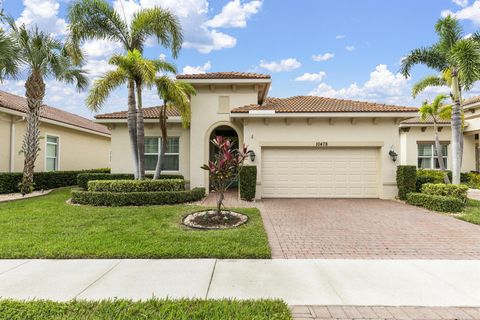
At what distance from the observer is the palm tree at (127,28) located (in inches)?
427

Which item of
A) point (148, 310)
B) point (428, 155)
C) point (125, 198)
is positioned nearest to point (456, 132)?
point (428, 155)

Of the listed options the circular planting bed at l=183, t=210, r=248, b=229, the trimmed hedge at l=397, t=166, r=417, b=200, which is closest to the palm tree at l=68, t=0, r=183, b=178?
the circular planting bed at l=183, t=210, r=248, b=229

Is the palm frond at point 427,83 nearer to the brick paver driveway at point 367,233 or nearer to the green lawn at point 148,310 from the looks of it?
the brick paver driveway at point 367,233

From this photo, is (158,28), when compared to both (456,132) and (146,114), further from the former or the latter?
(456,132)

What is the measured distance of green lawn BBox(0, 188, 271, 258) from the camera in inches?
199

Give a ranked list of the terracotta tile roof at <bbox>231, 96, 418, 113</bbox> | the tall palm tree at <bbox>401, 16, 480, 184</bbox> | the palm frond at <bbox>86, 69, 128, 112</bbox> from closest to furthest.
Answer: the tall palm tree at <bbox>401, 16, 480, 184</bbox> < the palm frond at <bbox>86, 69, 128, 112</bbox> < the terracotta tile roof at <bbox>231, 96, 418, 113</bbox>

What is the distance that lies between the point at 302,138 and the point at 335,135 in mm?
1607

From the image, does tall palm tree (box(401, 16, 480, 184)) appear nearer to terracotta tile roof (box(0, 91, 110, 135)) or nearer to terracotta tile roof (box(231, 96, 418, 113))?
terracotta tile roof (box(231, 96, 418, 113))

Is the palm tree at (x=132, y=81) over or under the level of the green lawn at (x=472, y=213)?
over

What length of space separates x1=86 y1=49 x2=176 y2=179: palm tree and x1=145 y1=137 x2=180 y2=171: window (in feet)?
9.36

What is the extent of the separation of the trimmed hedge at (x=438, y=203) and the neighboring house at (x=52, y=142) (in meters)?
18.5

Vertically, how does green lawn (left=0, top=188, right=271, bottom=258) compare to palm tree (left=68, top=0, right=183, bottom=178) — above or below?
below

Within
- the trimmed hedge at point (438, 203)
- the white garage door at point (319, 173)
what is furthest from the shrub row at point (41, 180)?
the trimmed hedge at point (438, 203)

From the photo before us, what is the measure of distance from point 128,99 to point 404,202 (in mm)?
13225
